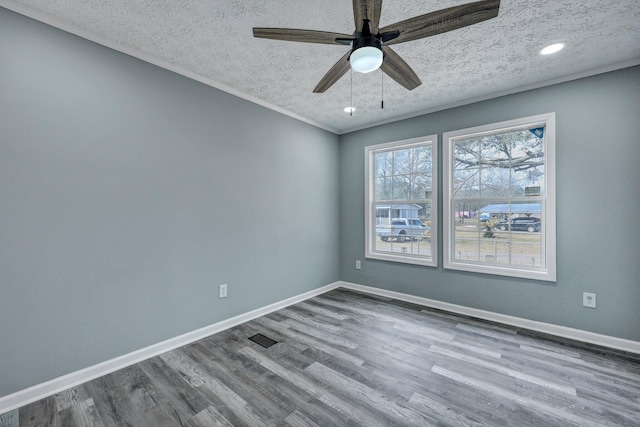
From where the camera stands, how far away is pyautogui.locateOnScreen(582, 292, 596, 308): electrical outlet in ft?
8.88

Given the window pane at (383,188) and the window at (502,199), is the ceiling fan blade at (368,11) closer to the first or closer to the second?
the window at (502,199)

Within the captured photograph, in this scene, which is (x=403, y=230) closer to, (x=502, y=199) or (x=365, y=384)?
(x=502, y=199)

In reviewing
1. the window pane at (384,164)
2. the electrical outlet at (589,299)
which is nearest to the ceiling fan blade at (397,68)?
the window pane at (384,164)

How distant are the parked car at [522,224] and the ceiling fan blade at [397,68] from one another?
7.15ft

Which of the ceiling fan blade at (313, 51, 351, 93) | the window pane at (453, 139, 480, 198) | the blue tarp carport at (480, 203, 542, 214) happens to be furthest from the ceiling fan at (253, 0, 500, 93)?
the blue tarp carport at (480, 203, 542, 214)

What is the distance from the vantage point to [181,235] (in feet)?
8.79

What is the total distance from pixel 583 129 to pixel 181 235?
163 inches

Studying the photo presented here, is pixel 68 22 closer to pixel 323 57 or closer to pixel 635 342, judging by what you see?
pixel 323 57

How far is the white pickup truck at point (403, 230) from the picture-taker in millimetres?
3932

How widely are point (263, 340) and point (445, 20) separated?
291cm

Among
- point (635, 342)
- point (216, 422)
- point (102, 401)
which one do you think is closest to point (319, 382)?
point (216, 422)

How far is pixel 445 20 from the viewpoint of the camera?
142 cm

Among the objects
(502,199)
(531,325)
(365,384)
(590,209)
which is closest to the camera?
(365,384)

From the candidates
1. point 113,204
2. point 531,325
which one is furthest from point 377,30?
point 531,325
